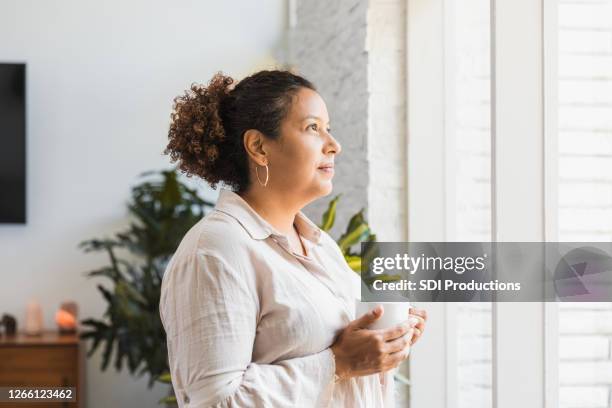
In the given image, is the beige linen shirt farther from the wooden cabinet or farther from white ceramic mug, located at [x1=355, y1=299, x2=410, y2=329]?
the wooden cabinet

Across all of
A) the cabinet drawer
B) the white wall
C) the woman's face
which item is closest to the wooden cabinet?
the cabinet drawer

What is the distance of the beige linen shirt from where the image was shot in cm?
128

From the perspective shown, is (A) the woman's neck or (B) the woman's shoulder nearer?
(B) the woman's shoulder

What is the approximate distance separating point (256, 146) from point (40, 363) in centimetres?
263

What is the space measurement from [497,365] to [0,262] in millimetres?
2835

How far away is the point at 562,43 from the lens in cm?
203

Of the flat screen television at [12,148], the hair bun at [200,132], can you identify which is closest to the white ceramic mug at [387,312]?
the hair bun at [200,132]

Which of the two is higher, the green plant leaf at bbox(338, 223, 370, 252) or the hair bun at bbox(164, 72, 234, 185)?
the hair bun at bbox(164, 72, 234, 185)

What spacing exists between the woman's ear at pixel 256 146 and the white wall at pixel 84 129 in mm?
2803

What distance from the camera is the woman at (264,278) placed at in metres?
1.29

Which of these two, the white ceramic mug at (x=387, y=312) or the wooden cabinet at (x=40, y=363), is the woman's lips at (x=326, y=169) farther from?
the wooden cabinet at (x=40, y=363)

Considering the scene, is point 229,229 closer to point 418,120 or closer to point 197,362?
point 197,362

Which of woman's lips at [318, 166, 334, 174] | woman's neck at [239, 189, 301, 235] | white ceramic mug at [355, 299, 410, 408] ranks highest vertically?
woman's lips at [318, 166, 334, 174]

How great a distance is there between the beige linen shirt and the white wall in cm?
291
